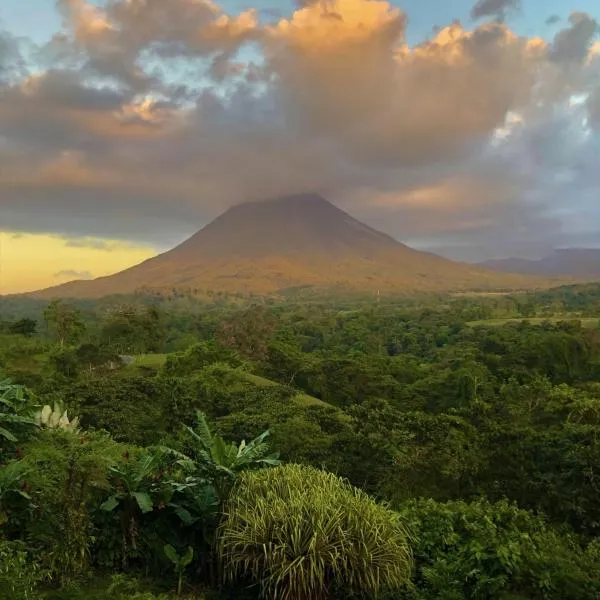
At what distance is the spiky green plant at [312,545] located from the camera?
6.46m

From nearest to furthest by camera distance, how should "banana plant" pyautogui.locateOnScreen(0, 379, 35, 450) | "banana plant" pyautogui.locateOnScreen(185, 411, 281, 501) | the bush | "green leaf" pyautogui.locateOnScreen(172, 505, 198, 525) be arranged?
the bush → "green leaf" pyautogui.locateOnScreen(172, 505, 198, 525) → "banana plant" pyautogui.locateOnScreen(185, 411, 281, 501) → "banana plant" pyautogui.locateOnScreen(0, 379, 35, 450)

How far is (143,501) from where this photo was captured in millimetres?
7035

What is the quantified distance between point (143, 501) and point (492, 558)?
13.6 feet

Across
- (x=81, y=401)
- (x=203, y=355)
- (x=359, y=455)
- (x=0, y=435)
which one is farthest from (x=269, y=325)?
(x=0, y=435)

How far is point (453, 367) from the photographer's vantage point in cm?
3781

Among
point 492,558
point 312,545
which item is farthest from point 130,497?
point 492,558

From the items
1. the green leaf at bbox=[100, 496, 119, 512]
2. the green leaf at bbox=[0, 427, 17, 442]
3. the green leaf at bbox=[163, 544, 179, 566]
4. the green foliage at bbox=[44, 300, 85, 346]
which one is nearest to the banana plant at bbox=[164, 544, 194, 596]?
the green leaf at bbox=[163, 544, 179, 566]

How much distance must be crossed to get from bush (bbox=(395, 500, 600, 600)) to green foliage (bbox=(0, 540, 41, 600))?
408cm

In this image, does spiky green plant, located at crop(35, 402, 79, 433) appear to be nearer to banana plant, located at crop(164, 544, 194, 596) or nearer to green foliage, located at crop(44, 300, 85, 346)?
banana plant, located at crop(164, 544, 194, 596)

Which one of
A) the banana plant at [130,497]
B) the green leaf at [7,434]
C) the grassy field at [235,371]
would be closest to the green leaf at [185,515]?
the banana plant at [130,497]

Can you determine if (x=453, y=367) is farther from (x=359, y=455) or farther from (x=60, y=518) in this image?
(x=60, y=518)

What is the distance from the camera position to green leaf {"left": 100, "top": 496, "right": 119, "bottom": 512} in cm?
702

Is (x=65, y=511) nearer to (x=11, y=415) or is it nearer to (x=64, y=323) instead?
(x=11, y=415)

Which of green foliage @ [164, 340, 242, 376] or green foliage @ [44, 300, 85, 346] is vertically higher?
green foliage @ [44, 300, 85, 346]
